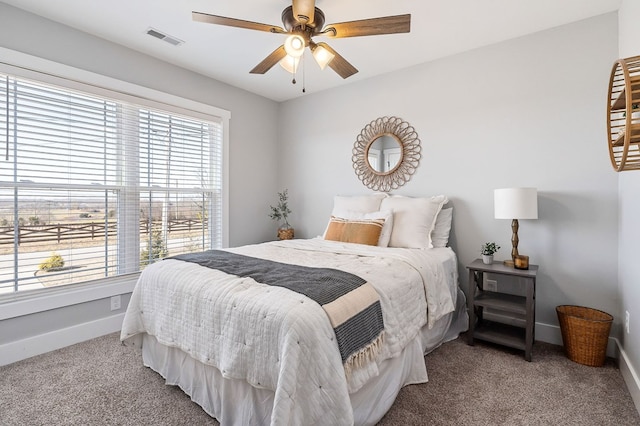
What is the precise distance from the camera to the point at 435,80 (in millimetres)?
3221

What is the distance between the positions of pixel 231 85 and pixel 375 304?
11.2 feet

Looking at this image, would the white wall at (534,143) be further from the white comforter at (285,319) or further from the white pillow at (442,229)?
the white comforter at (285,319)

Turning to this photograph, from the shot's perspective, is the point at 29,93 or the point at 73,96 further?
the point at 73,96

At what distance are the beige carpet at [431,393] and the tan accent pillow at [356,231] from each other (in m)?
1.09

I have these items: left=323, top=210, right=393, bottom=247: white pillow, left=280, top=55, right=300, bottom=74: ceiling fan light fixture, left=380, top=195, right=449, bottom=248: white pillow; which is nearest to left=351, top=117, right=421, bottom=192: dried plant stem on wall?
left=380, top=195, right=449, bottom=248: white pillow

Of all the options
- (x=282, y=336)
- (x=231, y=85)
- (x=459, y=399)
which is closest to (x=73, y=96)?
(x=231, y=85)

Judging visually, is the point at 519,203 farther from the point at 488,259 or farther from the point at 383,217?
the point at 383,217

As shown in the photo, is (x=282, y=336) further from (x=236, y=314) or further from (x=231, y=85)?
(x=231, y=85)

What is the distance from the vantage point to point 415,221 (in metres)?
2.96

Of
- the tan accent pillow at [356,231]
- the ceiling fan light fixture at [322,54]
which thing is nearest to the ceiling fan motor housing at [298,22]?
the ceiling fan light fixture at [322,54]

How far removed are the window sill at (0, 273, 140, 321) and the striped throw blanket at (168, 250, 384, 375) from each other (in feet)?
5.15

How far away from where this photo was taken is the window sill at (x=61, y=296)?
7.77 feet

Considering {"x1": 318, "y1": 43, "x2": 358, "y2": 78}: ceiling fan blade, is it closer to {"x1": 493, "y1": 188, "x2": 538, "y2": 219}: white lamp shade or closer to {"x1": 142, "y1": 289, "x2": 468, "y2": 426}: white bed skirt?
{"x1": 493, "y1": 188, "x2": 538, "y2": 219}: white lamp shade

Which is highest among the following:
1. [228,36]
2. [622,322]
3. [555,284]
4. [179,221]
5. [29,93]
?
[228,36]
